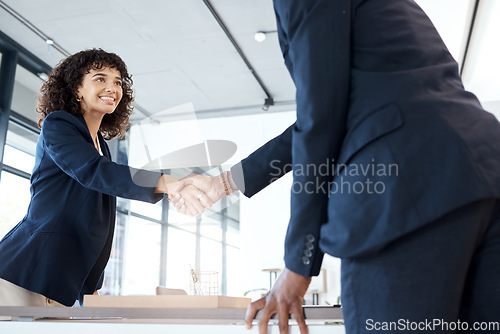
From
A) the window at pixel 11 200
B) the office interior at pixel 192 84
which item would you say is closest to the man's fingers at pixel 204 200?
the office interior at pixel 192 84

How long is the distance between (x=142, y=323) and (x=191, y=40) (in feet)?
16.1

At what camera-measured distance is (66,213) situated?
4.52ft

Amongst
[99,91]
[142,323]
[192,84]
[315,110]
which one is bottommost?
[142,323]

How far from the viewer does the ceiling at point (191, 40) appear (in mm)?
4938

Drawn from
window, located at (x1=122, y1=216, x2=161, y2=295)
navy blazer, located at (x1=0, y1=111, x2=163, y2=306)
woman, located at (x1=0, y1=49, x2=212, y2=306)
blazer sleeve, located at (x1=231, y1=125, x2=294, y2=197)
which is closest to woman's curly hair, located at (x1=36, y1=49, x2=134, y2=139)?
woman, located at (x1=0, y1=49, x2=212, y2=306)

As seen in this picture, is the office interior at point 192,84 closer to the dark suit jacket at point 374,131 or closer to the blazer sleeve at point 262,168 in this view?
the blazer sleeve at point 262,168

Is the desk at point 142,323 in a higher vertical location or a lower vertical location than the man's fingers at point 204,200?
lower

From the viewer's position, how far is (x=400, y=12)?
30.4 inches

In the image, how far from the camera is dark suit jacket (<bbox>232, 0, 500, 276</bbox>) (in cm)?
63

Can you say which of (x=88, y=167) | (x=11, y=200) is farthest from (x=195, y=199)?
(x=11, y=200)

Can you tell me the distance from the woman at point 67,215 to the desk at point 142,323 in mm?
297

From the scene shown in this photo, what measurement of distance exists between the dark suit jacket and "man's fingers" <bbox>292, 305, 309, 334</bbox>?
0.08m
